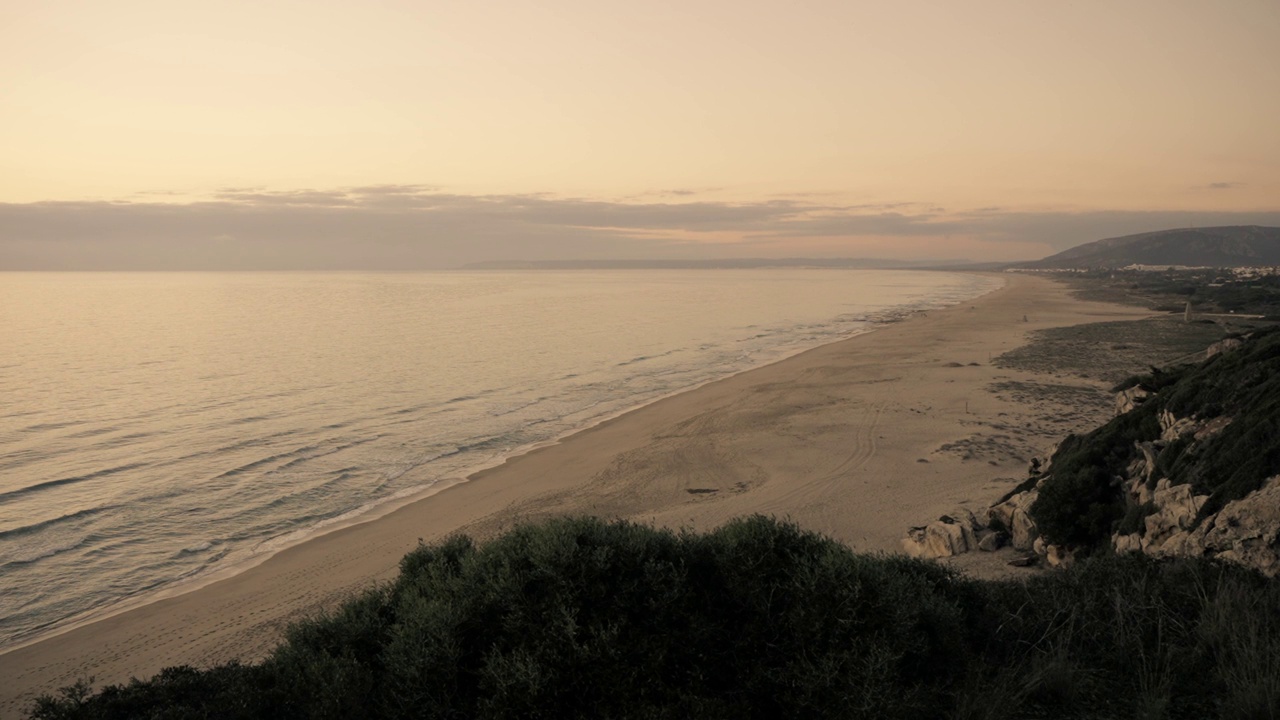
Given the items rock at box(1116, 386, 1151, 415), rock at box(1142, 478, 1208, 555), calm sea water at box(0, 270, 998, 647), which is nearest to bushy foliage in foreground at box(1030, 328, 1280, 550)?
rock at box(1142, 478, 1208, 555)

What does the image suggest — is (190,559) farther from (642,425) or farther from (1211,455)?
(1211,455)

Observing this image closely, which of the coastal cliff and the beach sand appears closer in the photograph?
the coastal cliff

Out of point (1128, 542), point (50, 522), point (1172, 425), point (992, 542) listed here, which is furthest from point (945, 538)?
point (50, 522)

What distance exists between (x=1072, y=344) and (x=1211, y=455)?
36.2 m

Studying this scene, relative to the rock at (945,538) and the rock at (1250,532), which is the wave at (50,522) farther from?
the rock at (1250,532)

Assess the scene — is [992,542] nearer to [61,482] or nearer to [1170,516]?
[1170,516]

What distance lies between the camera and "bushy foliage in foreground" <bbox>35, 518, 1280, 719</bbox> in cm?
506

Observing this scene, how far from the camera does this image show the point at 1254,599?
20.3 feet

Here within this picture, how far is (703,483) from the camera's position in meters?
18.2

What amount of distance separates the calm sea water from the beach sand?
4.69ft

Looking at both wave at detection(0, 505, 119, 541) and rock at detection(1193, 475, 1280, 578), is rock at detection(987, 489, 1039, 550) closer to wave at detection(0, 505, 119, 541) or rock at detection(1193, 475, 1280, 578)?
rock at detection(1193, 475, 1280, 578)

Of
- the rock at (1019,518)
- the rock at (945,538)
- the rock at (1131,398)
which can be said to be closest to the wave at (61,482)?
the rock at (945,538)

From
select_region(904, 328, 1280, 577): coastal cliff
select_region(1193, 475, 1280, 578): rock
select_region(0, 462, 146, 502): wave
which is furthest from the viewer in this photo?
select_region(0, 462, 146, 502): wave

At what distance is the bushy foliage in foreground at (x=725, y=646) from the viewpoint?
5059mm
